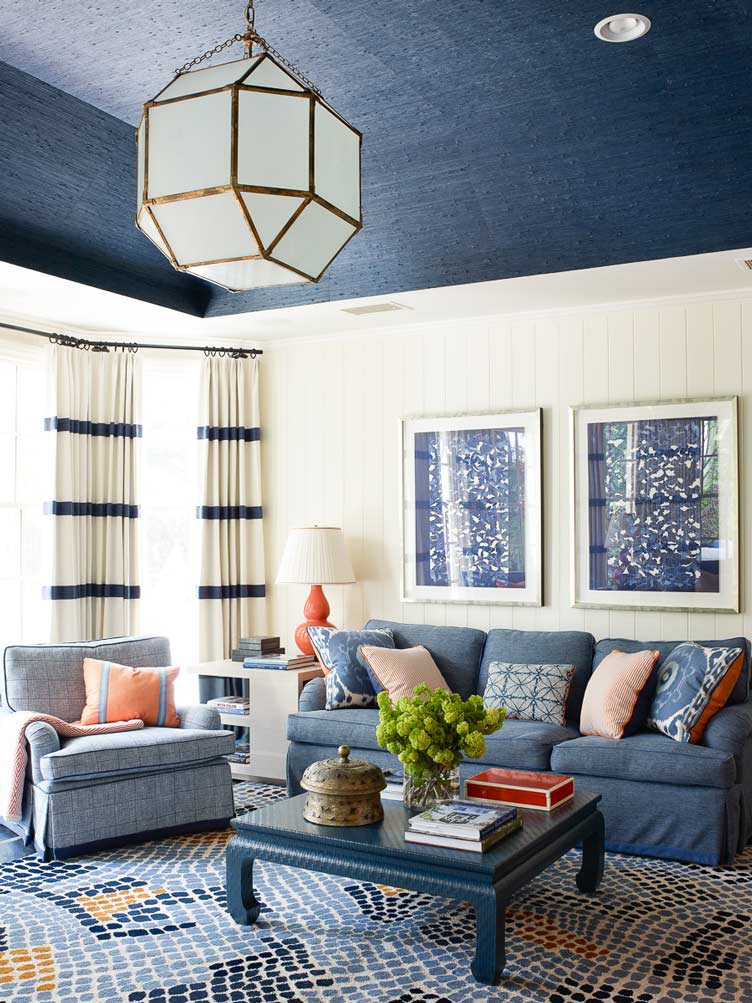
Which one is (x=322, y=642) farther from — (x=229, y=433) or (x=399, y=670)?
(x=229, y=433)

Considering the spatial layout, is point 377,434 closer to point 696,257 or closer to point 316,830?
point 696,257

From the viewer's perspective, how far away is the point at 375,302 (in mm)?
5562

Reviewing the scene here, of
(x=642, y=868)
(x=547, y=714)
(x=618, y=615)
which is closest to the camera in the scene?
(x=642, y=868)

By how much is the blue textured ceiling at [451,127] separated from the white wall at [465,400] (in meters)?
0.76

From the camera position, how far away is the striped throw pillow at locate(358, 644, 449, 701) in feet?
16.6

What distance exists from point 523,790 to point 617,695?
113 cm

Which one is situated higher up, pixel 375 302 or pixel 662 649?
pixel 375 302

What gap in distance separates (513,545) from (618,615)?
0.70 metres

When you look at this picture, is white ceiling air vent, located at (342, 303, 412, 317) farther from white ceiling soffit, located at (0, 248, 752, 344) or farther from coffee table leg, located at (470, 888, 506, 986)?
coffee table leg, located at (470, 888, 506, 986)

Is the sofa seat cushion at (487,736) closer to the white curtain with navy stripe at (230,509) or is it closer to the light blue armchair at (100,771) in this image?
the light blue armchair at (100,771)

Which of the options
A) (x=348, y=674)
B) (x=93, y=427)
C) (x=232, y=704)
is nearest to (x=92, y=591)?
(x=93, y=427)

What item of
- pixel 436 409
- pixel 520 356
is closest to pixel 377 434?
pixel 436 409

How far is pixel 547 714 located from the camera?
16.1 feet

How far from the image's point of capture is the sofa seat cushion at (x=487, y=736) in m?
4.51
